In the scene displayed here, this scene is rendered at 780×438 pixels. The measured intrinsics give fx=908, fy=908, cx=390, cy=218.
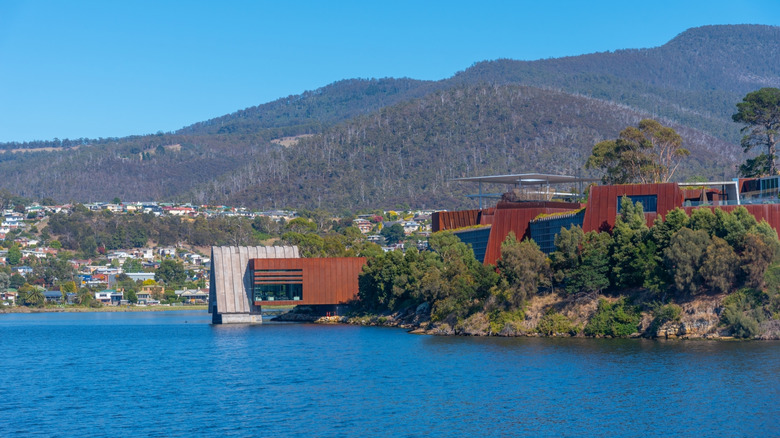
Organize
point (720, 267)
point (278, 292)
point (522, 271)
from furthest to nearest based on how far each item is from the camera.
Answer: point (278, 292) < point (522, 271) < point (720, 267)

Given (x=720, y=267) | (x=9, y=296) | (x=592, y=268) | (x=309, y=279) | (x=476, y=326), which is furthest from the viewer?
(x=9, y=296)

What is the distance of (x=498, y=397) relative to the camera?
47.7 m

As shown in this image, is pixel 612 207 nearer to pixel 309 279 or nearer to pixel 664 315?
pixel 664 315

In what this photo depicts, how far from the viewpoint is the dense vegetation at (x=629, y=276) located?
68.2m

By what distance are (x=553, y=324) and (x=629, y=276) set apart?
738 cm

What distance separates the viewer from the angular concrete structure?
11388 cm

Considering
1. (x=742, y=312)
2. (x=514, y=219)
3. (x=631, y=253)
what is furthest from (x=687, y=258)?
(x=514, y=219)

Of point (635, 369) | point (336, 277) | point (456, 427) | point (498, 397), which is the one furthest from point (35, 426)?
point (336, 277)

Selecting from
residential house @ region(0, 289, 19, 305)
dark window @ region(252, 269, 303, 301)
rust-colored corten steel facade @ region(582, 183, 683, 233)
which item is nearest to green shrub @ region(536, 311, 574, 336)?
rust-colored corten steel facade @ region(582, 183, 683, 233)

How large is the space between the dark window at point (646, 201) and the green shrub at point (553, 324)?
12753mm

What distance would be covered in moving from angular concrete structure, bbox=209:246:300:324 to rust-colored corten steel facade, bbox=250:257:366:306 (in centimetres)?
178

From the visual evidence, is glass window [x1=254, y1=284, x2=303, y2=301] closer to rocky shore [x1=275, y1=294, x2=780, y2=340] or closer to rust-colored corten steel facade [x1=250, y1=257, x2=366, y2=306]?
rust-colored corten steel facade [x1=250, y1=257, x2=366, y2=306]

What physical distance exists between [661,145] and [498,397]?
7296 cm

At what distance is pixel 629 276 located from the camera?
74.8m
